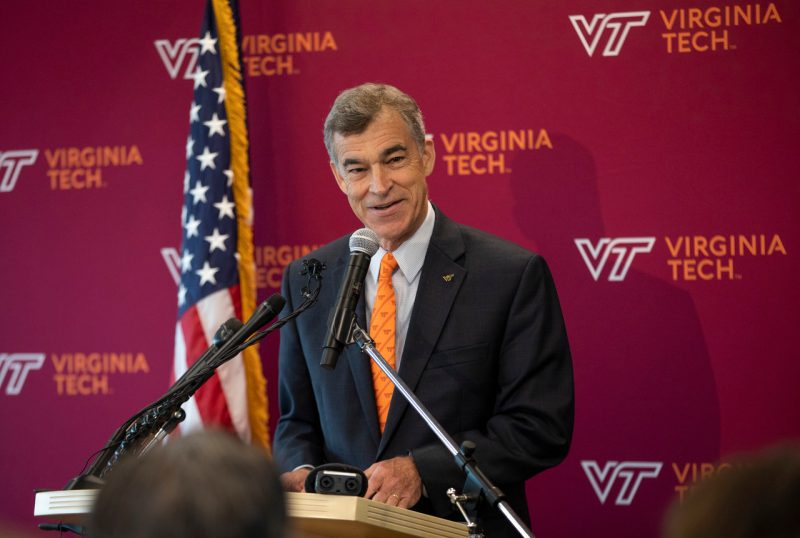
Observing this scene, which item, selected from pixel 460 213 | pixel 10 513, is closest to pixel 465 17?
pixel 460 213

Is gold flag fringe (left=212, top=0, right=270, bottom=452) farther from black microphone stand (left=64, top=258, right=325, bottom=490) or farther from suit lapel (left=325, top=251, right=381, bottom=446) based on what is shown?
black microphone stand (left=64, top=258, right=325, bottom=490)

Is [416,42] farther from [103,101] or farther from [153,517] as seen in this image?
[153,517]

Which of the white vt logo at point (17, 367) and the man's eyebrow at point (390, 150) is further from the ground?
the man's eyebrow at point (390, 150)

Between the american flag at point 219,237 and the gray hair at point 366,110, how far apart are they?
1290mm

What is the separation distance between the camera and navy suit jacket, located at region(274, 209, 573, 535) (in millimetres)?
2826

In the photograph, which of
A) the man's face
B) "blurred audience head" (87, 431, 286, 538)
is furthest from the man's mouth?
"blurred audience head" (87, 431, 286, 538)

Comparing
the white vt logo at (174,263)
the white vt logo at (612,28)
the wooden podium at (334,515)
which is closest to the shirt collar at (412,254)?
the wooden podium at (334,515)

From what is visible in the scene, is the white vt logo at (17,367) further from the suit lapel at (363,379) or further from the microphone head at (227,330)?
the microphone head at (227,330)

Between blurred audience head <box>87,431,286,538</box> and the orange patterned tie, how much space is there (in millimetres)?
2020

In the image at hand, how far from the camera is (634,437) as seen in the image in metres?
4.13

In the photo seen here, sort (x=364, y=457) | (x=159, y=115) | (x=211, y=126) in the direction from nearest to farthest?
(x=364, y=457) → (x=211, y=126) → (x=159, y=115)

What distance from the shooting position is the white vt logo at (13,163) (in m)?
4.79

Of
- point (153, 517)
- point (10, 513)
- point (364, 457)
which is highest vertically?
point (153, 517)

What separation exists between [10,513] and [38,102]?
202 centimetres
